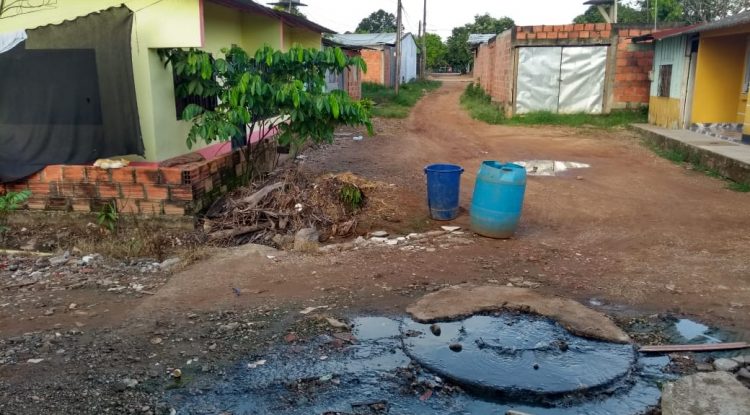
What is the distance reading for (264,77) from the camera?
24.8ft

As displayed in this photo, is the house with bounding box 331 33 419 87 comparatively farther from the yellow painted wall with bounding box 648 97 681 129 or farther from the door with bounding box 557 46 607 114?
the yellow painted wall with bounding box 648 97 681 129

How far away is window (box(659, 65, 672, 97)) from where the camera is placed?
1536 centimetres

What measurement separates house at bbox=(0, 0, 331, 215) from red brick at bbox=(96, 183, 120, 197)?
0.04 feet

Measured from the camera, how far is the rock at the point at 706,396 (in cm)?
298

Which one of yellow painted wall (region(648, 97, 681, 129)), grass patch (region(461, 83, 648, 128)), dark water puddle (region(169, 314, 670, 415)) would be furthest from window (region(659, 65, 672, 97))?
dark water puddle (region(169, 314, 670, 415))

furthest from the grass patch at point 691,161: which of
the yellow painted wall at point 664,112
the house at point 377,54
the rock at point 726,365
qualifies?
the house at point 377,54

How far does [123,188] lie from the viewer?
673cm

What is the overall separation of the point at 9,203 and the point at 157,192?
5.29 feet

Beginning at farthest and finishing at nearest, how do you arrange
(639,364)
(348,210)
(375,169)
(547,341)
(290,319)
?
(375,169), (348,210), (290,319), (547,341), (639,364)

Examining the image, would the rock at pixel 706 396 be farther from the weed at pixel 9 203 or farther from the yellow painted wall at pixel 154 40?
the weed at pixel 9 203

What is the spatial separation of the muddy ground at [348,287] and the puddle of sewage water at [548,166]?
1.50 meters

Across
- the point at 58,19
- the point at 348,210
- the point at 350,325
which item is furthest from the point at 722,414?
the point at 58,19

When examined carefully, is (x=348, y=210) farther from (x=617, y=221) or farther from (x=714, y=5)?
(x=714, y=5)

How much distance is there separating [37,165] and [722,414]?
721cm
